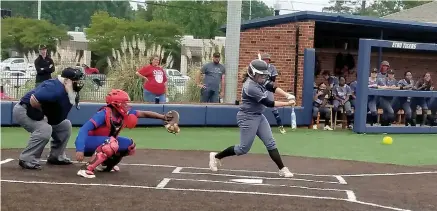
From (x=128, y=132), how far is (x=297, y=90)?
5329mm

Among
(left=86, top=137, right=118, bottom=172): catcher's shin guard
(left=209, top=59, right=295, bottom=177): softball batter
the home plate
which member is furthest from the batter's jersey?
(left=86, top=137, right=118, bottom=172): catcher's shin guard

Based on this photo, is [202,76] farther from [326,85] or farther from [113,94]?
[113,94]

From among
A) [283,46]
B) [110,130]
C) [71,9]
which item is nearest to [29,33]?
[71,9]

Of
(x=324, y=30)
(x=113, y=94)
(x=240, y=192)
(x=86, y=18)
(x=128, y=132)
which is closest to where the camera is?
(x=240, y=192)

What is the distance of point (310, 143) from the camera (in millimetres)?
14500

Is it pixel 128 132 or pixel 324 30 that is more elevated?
pixel 324 30

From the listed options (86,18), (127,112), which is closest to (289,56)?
(127,112)

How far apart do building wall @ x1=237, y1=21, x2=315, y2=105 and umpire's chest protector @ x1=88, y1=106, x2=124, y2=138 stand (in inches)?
365

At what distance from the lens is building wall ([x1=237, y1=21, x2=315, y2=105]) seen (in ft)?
61.1

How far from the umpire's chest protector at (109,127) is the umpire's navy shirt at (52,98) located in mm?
541

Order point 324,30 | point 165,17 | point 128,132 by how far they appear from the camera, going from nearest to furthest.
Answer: point 128,132, point 324,30, point 165,17

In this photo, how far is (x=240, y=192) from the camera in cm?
806

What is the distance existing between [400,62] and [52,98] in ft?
51.3

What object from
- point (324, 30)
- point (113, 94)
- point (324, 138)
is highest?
point (324, 30)
